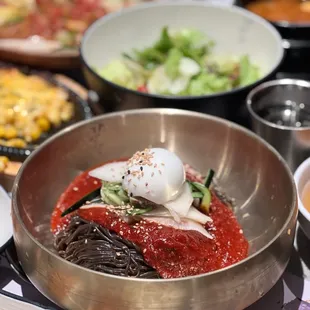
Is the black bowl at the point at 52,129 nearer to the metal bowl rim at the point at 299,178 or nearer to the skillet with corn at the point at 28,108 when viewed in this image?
the skillet with corn at the point at 28,108

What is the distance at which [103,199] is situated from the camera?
144cm

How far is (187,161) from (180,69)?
509 mm

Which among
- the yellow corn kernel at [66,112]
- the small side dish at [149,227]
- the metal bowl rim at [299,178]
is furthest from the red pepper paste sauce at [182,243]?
the yellow corn kernel at [66,112]

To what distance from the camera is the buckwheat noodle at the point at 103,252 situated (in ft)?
4.33

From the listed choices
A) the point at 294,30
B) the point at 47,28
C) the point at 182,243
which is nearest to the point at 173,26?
the point at 294,30

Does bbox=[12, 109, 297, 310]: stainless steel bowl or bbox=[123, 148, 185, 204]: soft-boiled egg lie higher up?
bbox=[123, 148, 185, 204]: soft-boiled egg

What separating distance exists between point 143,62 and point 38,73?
499 millimetres

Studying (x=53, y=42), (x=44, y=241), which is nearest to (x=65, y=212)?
(x=44, y=241)

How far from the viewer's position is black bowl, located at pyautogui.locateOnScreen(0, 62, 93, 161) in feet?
6.21

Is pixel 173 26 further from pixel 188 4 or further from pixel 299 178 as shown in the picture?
pixel 299 178

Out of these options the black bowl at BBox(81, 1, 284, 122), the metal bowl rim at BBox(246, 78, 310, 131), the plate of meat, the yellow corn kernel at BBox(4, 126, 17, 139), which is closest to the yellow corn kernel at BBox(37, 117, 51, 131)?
the yellow corn kernel at BBox(4, 126, 17, 139)

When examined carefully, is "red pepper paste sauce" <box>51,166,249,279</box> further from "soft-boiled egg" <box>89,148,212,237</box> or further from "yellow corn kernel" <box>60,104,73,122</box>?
→ "yellow corn kernel" <box>60,104,73,122</box>

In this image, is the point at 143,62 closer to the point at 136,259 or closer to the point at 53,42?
the point at 53,42

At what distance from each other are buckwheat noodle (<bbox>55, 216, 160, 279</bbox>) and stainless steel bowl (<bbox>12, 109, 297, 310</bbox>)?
93 mm
